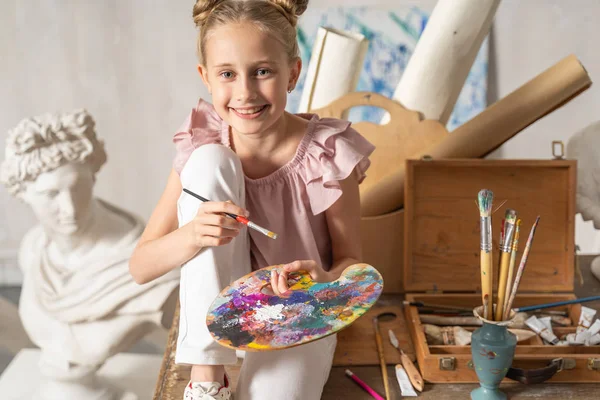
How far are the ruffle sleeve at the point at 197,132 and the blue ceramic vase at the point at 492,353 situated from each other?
0.65 meters

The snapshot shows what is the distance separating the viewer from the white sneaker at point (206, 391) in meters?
1.15

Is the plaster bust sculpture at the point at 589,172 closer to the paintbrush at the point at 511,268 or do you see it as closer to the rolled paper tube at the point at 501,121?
the rolled paper tube at the point at 501,121

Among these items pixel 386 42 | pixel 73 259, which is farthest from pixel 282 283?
pixel 386 42

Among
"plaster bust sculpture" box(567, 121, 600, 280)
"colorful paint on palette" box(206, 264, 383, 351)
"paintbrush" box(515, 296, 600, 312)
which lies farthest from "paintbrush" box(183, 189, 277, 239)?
"plaster bust sculpture" box(567, 121, 600, 280)

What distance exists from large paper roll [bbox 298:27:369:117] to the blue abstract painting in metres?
0.84

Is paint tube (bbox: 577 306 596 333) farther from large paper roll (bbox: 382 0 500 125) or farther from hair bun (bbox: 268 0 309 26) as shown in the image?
hair bun (bbox: 268 0 309 26)

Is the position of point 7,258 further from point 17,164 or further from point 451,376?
point 451,376

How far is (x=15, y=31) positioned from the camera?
2984mm

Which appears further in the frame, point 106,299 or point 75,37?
point 75,37

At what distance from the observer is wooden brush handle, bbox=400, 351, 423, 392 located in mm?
1290

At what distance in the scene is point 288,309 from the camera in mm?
1132

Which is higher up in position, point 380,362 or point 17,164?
point 17,164

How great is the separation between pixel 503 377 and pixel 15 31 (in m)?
2.68

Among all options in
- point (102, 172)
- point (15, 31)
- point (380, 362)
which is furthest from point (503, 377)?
point (15, 31)
